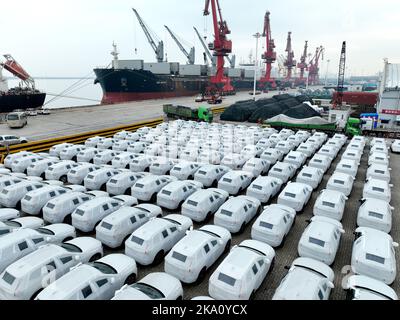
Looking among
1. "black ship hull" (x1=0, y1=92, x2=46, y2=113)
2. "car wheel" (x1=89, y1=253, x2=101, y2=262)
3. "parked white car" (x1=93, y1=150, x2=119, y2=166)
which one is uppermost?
"black ship hull" (x1=0, y1=92, x2=46, y2=113)

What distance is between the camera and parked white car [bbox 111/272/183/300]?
28.2ft

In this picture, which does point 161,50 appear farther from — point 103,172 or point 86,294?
point 86,294

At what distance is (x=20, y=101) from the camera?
54.5 meters

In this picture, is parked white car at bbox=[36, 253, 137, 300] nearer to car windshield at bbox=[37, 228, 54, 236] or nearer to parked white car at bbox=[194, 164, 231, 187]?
car windshield at bbox=[37, 228, 54, 236]

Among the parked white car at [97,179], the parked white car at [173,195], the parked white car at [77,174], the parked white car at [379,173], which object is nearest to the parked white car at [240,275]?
the parked white car at [173,195]

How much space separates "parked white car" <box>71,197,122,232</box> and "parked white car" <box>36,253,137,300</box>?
3.67 metres

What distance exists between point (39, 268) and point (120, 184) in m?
8.65

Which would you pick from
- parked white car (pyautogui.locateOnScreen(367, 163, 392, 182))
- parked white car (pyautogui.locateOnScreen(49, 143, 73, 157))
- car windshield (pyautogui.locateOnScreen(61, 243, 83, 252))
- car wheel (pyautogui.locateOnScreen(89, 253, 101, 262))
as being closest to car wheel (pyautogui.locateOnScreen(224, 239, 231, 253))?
car wheel (pyautogui.locateOnScreen(89, 253, 101, 262))

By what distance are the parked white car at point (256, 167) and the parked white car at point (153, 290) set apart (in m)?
12.5

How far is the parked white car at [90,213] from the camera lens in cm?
1378

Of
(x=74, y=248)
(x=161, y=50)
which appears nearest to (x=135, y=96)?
(x=161, y=50)

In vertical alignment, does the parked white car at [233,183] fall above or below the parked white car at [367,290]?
above

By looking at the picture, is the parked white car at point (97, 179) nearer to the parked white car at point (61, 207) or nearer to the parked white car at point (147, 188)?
the parked white car at point (147, 188)

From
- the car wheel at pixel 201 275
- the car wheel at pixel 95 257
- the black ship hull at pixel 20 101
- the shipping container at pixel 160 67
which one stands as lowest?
the car wheel at pixel 201 275
